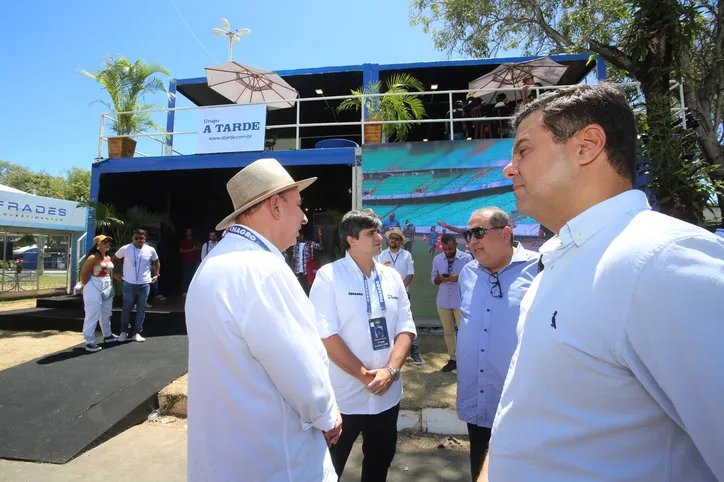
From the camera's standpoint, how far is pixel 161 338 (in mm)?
6754

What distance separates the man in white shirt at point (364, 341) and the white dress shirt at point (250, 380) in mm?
910

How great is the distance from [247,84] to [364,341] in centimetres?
886

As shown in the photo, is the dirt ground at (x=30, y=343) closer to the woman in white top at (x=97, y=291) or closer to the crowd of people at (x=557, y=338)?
the woman in white top at (x=97, y=291)

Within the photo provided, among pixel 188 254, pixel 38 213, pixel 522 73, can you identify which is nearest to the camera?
pixel 522 73

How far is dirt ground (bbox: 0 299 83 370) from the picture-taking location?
604cm

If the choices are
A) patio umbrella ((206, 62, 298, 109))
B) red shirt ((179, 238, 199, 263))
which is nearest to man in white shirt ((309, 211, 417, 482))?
patio umbrella ((206, 62, 298, 109))

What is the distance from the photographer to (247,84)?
9.58m

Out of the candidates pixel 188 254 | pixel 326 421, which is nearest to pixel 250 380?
pixel 326 421

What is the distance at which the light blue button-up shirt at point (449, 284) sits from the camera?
18.5ft

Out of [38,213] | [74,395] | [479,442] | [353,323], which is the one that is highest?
[38,213]

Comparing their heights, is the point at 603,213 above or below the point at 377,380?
above

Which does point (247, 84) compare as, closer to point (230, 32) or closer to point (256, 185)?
point (230, 32)

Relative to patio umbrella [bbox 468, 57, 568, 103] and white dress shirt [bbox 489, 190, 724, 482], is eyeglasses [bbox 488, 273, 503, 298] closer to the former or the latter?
white dress shirt [bbox 489, 190, 724, 482]

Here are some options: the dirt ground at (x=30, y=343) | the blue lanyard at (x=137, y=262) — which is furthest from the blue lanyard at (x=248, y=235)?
the dirt ground at (x=30, y=343)
